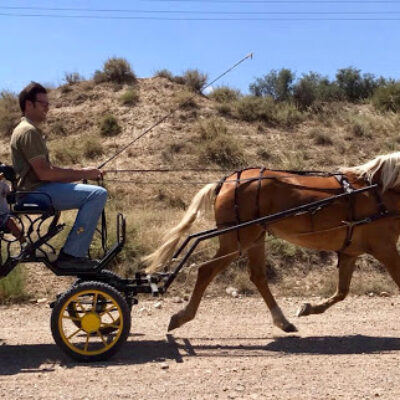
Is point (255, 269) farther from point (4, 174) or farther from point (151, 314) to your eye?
point (4, 174)

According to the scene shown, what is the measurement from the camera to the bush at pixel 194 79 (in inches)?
847

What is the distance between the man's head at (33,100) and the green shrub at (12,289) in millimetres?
3315

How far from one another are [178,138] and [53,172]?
1211cm

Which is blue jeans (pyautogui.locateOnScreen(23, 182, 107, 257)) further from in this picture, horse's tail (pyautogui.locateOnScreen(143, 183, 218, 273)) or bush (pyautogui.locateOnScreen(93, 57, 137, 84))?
bush (pyautogui.locateOnScreen(93, 57, 137, 84))

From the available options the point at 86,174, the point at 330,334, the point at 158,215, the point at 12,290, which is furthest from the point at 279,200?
the point at 158,215

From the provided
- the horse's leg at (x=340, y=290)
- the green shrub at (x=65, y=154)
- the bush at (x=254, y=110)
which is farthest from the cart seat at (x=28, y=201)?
the bush at (x=254, y=110)

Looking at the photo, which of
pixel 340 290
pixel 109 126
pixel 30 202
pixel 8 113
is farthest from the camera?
pixel 8 113

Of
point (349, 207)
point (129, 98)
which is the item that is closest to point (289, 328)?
point (349, 207)

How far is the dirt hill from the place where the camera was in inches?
536

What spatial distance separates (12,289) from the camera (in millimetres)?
8086

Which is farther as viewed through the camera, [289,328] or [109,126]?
[109,126]

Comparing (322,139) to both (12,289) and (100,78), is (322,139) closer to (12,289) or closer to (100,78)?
(100,78)

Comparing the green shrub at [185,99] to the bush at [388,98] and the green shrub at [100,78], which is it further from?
the bush at [388,98]

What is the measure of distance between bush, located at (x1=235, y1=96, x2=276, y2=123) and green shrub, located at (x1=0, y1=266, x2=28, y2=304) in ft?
40.1
